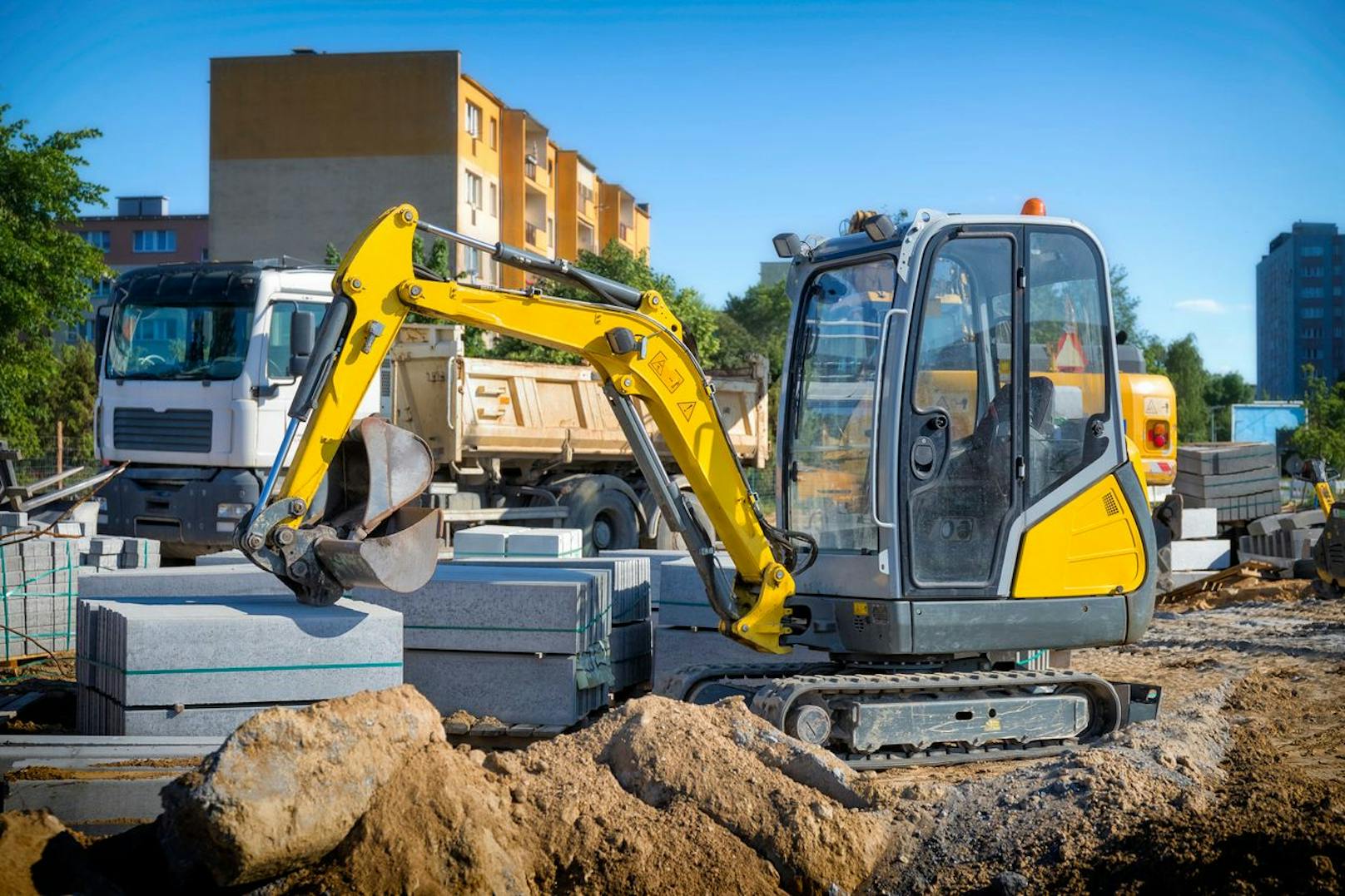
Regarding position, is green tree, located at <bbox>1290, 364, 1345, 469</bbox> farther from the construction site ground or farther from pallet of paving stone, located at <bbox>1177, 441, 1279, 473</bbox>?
the construction site ground

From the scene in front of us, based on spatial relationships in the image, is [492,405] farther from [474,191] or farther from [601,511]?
[474,191]

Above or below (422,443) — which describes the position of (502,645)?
below

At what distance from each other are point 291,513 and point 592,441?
10.1 metres

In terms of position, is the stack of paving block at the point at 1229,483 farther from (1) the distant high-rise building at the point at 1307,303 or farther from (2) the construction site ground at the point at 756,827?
(1) the distant high-rise building at the point at 1307,303

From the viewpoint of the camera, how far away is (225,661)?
21.4 ft

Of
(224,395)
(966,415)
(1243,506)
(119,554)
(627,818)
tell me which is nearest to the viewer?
(627,818)

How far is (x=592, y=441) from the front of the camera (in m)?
16.7

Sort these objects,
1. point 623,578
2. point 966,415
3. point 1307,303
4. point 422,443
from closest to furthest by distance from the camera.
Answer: point 422,443 < point 966,415 < point 623,578 < point 1307,303

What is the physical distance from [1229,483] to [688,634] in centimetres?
1184

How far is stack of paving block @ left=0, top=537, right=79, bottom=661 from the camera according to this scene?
1101 centimetres

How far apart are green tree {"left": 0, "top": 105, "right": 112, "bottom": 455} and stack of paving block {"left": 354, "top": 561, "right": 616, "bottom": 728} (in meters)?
19.9

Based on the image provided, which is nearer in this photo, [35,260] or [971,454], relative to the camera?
[971,454]

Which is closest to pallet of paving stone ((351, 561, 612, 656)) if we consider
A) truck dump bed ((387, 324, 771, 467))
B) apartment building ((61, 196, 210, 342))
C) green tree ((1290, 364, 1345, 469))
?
truck dump bed ((387, 324, 771, 467))

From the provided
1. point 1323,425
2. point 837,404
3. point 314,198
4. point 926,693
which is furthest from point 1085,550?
point 314,198
